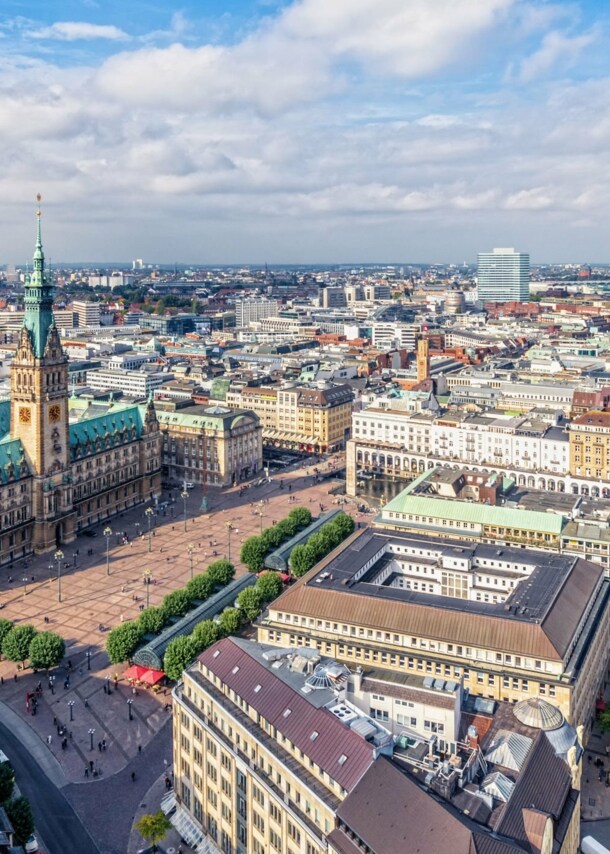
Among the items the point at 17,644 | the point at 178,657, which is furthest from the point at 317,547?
the point at 17,644

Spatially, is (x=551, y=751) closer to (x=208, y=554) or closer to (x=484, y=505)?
(x=484, y=505)

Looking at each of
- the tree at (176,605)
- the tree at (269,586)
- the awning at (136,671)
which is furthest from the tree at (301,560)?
the awning at (136,671)

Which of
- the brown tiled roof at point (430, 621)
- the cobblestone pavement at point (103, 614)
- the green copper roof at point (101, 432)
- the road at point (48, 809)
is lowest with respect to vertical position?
the road at point (48, 809)

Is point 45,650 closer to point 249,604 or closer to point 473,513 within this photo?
point 249,604

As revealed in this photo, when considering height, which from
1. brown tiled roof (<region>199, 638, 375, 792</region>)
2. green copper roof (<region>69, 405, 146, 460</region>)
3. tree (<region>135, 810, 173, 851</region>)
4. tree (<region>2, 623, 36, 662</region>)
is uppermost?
green copper roof (<region>69, 405, 146, 460</region>)

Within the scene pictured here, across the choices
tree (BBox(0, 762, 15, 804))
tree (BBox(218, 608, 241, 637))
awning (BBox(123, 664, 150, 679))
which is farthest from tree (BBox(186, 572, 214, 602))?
tree (BBox(0, 762, 15, 804))

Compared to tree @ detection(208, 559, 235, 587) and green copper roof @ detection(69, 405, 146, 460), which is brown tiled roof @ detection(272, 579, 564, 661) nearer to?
tree @ detection(208, 559, 235, 587)

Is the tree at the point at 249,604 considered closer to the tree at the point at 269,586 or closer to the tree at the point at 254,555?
the tree at the point at 269,586
